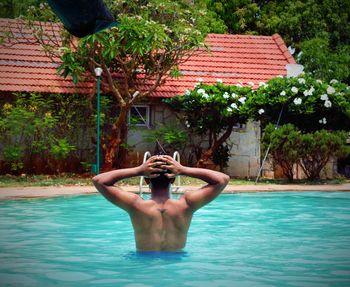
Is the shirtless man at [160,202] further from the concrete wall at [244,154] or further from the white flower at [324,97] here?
the concrete wall at [244,154]

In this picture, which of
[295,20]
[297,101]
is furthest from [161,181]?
[295,20]

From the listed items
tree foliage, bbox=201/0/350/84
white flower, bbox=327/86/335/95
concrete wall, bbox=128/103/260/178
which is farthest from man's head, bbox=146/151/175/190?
tree foliage, bbox=201/0/350/84

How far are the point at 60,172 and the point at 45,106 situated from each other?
6.96 feet

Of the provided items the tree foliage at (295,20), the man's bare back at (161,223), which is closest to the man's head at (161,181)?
the man's bare back at (161,223)

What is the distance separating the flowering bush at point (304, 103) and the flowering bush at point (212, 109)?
1.62 ft

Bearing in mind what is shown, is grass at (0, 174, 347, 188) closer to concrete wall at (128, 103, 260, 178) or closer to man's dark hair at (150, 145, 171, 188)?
concrete wall at (128, 103, 260, 178)

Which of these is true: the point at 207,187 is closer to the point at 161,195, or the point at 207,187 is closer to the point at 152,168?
the point at 161,195

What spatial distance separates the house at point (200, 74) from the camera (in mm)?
20438

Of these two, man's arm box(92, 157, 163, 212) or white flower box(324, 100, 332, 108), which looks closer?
man's arm box(92, 157, 163, 212)

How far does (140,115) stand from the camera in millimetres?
21500

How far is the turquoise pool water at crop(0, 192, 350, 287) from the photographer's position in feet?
22.2

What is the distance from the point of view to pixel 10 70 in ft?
67.7

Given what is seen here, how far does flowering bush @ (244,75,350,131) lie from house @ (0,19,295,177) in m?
0.93

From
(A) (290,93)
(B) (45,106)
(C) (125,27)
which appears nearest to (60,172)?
(B) (45,106)
